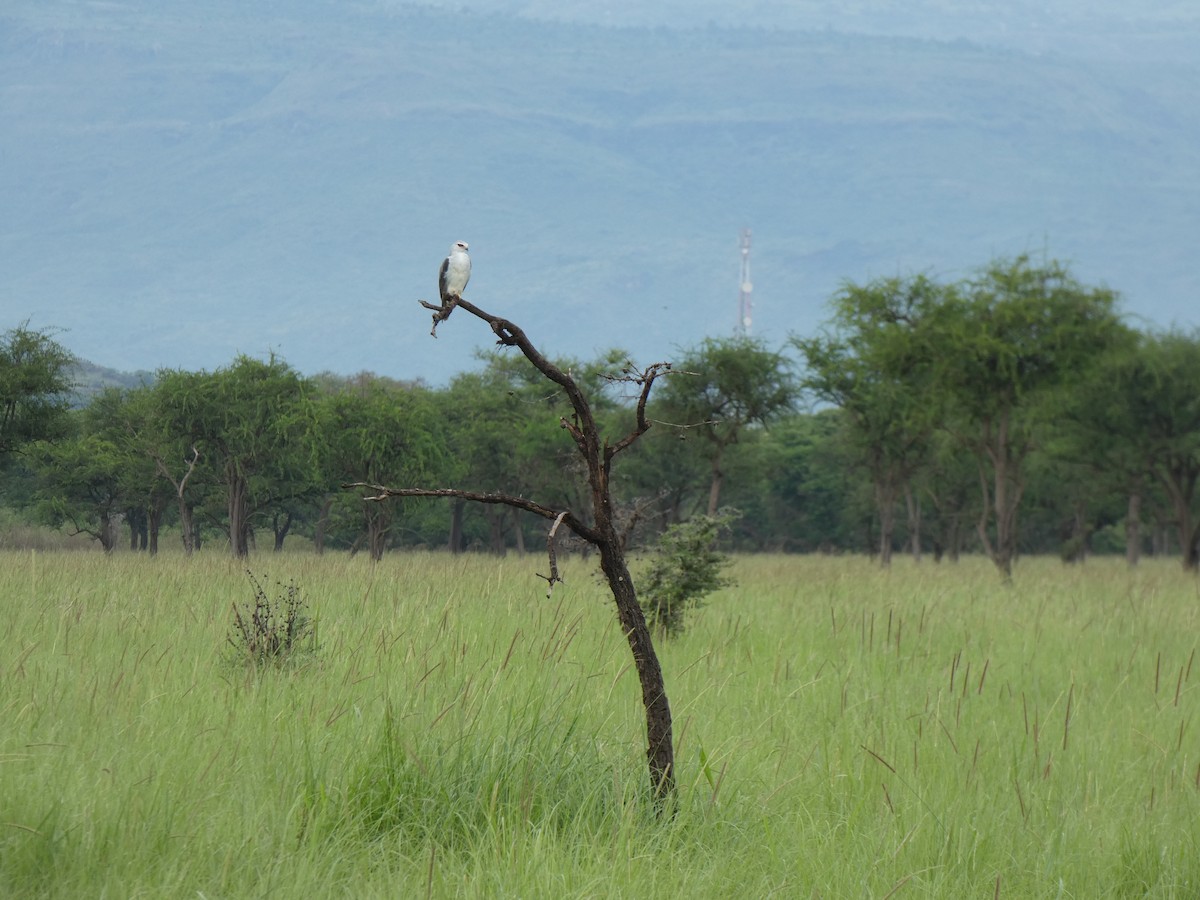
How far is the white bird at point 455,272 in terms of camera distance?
21.6 feet

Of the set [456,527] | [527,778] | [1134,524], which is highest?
[1134,524]

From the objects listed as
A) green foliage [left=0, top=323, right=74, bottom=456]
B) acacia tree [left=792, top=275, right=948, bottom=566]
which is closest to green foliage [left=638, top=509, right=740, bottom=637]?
acacia tree [left=792, top=275, right=948, bottom=566]

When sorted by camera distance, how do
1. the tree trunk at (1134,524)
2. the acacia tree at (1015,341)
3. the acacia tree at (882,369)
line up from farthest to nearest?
1. the tree trunk at (1134,524)
2. the acacia tree at (882,369)
3. the acacia tree at (1015,341)

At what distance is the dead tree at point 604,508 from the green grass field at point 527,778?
0.22 meters

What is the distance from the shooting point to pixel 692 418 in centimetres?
3997

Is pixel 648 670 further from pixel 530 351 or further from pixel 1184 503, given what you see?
pixel 1184 503

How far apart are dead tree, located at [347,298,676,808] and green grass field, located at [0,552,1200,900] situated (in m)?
0.22

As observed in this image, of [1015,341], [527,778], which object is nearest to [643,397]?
[527,778]

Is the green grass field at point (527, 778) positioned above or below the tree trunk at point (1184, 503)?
below

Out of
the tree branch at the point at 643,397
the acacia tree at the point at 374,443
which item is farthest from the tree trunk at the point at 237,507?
the tree branch at the point at 643,397

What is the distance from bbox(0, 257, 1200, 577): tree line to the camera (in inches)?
1197

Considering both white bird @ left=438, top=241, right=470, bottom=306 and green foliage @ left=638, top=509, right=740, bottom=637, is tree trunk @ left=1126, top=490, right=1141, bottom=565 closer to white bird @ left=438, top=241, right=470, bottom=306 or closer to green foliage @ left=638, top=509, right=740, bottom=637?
green foliage @ left=638, top=509, right=740, bottom=637

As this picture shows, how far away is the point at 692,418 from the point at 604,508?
35783 mm

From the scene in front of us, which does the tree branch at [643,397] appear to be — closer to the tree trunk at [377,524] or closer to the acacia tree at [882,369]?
the acacia tree at [882,369]
